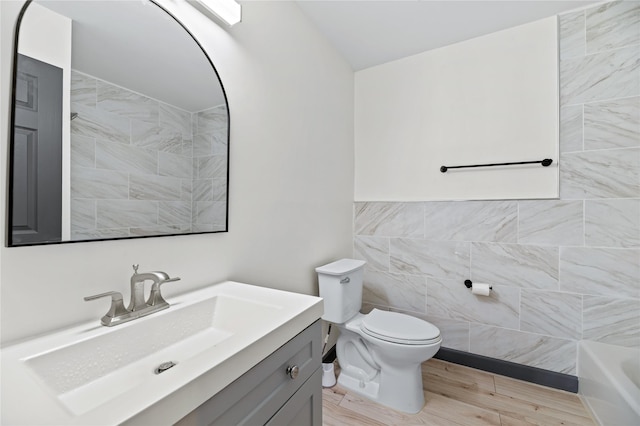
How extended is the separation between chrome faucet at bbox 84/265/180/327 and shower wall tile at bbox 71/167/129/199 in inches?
9.6

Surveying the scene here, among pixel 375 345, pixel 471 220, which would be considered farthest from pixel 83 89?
pixel 471 220

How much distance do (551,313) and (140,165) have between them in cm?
243

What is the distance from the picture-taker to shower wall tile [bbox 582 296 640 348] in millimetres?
1637

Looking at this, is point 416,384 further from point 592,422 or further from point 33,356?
point 33,356

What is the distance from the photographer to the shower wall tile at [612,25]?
1666 mm

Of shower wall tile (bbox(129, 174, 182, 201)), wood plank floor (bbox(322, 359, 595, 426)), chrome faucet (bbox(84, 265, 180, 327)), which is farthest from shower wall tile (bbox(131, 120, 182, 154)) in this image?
wood plank floor (bbox(322, 359, 595, 426))

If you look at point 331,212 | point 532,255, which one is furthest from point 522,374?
point 331,212

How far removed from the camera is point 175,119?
1.07m

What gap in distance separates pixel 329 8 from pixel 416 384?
92.1 inches

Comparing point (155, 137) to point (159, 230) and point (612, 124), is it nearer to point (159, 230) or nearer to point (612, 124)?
point (159, 230)

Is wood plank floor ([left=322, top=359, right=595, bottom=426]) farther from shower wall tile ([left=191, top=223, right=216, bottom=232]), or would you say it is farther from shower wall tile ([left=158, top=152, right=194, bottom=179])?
shower wall tile ([left=158, top=152, right=194, bottom=179])

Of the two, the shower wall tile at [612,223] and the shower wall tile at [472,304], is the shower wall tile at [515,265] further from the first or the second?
the shower wall tile at [612,223]

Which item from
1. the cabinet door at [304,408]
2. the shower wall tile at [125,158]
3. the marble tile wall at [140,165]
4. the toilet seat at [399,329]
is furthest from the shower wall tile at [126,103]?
the toilet seat at [399,329]

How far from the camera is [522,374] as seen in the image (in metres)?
1.88
